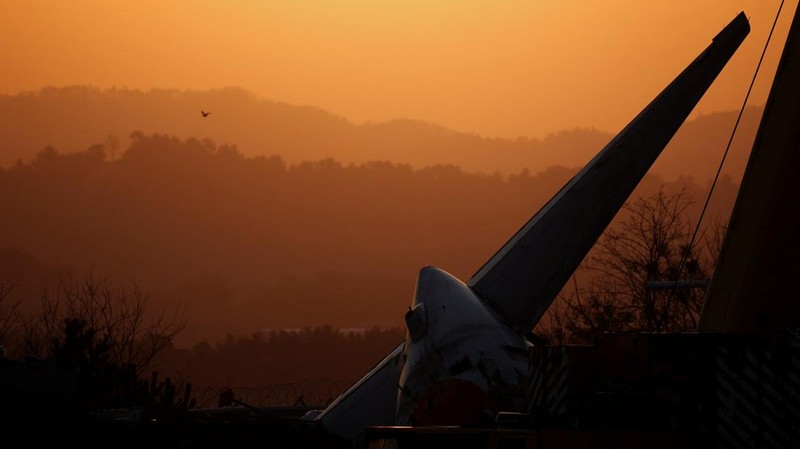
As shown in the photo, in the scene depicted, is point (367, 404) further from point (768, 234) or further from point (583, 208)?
point (768, 234)

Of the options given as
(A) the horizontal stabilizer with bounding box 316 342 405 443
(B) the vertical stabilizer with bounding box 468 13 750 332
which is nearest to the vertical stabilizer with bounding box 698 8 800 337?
(B) the vertical stabilizer with bounding box 468 13 750 332

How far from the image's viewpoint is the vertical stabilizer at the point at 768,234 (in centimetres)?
2158

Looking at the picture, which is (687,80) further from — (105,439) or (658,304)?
(658,304)

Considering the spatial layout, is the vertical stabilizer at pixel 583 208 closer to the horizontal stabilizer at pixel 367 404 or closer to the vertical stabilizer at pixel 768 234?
the horizontal stabilizer at pixel 367 404

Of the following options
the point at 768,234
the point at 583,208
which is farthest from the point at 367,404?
the point at 768,234

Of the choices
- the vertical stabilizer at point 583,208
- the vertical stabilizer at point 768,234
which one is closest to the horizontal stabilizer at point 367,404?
the vertical stabilizer at point 583,208

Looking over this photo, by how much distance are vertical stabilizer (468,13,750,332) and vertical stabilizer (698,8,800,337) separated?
707 cm

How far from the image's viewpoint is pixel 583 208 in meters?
30.7

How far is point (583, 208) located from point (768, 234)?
29.1ft

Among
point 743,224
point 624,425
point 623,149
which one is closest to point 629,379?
point 624,425

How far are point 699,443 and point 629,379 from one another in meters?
1.51

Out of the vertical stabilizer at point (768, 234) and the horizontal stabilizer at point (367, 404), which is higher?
the vertical stabilizer at point (768, 234)

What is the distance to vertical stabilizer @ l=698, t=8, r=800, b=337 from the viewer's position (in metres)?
21.6

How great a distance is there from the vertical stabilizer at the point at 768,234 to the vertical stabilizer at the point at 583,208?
7069 millimetres
